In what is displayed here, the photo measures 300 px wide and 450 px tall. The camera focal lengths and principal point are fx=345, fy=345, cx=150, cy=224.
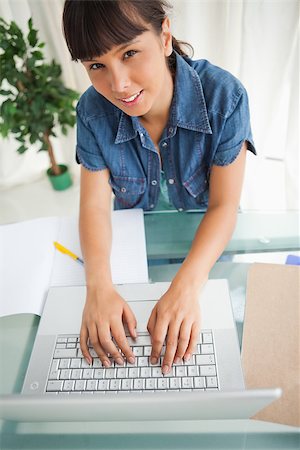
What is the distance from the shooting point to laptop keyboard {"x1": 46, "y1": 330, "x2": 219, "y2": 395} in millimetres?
535

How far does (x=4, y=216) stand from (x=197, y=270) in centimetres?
160

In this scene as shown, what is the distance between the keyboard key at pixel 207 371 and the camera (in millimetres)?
544

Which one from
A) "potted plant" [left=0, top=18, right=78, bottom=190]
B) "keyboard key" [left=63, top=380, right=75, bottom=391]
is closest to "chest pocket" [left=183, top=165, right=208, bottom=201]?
"keyboard key" [left=63, top=380, right=75, bottom=391]

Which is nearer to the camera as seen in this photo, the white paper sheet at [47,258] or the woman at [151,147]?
the woman at [151,147]

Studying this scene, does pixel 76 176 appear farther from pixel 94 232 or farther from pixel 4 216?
pixel 94 232

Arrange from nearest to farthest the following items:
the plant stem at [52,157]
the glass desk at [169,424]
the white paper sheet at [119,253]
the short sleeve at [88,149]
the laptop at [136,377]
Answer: the laptop at [136,377] → the glass desk at [169,424] → the white paper sheet at [119,253] → the short sleeve at [88,149] → the plant stem at [52,157]

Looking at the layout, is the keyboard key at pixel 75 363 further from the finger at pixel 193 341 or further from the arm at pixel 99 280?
the finger at pixel 193 341

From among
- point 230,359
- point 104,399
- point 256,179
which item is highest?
point 256,179

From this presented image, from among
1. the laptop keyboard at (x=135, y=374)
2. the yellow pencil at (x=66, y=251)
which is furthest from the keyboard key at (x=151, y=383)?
the yellow pencil at (x=66, y=251)

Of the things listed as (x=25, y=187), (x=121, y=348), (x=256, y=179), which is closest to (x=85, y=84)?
(x=25, y=187)

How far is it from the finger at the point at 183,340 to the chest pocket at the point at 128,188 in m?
0.43

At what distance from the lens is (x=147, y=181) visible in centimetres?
92

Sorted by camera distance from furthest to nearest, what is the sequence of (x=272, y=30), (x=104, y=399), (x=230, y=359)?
(x=272, y=30) < (x=230, y=359) < (x=104, y=399)

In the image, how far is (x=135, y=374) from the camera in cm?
55
